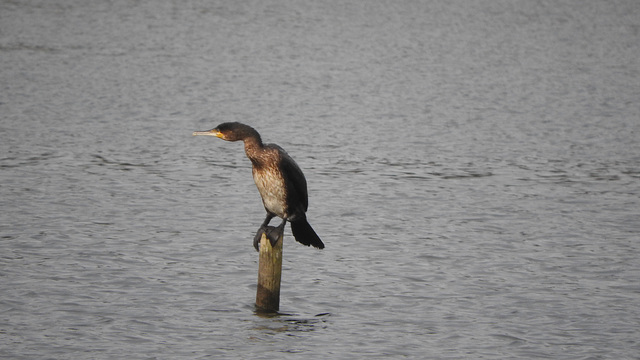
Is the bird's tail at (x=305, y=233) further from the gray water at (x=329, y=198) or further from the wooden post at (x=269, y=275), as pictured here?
the gray water at (x=329, y=198)

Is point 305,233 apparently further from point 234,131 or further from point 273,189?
point 234,131

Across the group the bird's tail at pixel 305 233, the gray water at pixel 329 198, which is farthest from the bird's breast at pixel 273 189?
the gray water at pixel 329 198

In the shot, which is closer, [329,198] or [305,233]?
[305,233]

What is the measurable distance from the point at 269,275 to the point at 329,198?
6559 mm

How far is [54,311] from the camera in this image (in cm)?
1038

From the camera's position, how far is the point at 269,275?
959 centimetres

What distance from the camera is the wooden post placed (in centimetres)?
934

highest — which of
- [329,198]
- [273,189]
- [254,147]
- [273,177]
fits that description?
[254,147]

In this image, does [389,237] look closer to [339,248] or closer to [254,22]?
[339,248]

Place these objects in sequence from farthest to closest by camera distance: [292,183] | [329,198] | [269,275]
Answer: [329,198]
[269,275]
[292,183]

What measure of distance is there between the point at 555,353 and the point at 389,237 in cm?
461

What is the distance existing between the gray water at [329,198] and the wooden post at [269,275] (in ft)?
0.71

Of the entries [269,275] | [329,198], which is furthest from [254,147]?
[329,198]

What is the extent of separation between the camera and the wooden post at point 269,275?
9.34 meters
